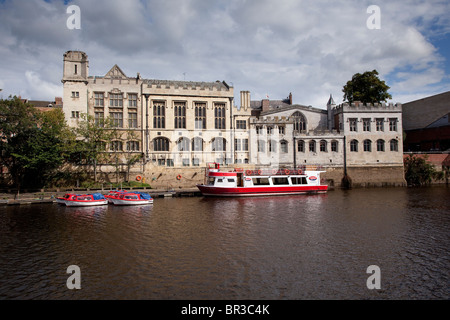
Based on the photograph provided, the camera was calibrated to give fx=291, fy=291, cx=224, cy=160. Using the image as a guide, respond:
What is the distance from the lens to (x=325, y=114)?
64.8m

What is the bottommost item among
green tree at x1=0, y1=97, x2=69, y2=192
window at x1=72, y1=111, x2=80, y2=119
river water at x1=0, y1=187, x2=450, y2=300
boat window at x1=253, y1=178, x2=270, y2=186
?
river water at x1=0, y1=187, x2=450, y2=300

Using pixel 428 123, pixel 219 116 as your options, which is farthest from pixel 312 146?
pixel 428 123

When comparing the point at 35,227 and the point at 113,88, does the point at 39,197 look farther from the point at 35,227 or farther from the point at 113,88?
the point at 113,88

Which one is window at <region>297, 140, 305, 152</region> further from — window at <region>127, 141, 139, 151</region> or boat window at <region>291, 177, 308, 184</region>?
window at <region>127, 141, 139, 151</region>

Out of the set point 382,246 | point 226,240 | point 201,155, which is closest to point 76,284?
point 226,240

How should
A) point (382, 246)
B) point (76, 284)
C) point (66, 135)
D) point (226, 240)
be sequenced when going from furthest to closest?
point (66, 135) < point (226, 240) < point (382, 246) < point (76, 284)

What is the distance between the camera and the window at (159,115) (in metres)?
53.0

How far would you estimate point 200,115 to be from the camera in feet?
181

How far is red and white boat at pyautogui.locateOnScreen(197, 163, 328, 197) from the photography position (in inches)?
1774

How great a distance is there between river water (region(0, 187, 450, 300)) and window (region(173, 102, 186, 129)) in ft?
78.5

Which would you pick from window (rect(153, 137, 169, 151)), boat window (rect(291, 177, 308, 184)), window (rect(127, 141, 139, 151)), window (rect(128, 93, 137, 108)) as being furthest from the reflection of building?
window (rect(128, 93, 137, 108))

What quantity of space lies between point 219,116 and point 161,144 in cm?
1224
